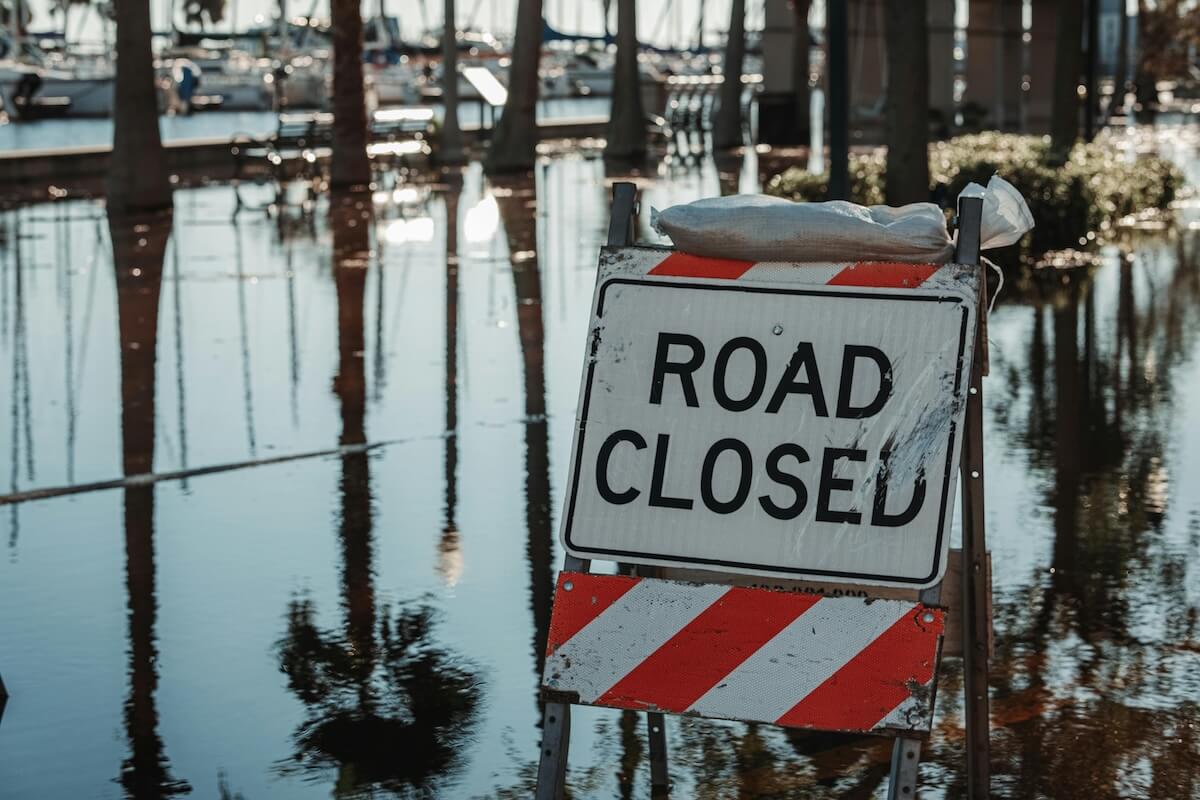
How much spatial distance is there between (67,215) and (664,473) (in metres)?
19.6

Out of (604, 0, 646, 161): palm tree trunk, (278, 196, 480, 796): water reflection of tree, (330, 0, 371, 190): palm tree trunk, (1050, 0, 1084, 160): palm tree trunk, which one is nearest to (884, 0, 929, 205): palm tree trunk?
(1050, 0, 1084, 160): palm tree trunk

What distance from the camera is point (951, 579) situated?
16.0 feet

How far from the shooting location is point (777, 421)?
14.6ft

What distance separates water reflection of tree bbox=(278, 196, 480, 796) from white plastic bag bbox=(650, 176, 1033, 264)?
5.72 ft

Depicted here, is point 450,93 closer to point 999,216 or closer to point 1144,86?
point 999,216

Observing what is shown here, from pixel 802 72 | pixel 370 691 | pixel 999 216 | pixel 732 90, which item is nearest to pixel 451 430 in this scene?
pixel 370 691

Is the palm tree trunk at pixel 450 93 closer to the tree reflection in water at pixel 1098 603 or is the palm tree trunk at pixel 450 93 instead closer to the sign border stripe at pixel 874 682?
the tree reflection in water at pixel 1098 603

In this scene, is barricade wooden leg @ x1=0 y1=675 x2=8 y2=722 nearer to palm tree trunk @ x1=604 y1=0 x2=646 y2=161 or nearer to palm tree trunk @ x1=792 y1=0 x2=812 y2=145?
palm tree trunk @ x1=604 y1=0 x2=646 y2=161

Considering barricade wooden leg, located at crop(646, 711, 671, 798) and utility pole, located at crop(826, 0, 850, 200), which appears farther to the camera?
utility pole, located at crop(826, 0, 850, 200)

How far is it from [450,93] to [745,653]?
1089 inches

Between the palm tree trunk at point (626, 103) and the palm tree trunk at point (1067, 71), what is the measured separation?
12717 millimetres

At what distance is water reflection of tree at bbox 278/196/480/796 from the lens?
18.1 feet

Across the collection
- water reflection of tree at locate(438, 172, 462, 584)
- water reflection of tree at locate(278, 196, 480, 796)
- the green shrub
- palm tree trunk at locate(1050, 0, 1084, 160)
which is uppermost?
palm tree trunk at locate(1050, 0, 1084, 160)

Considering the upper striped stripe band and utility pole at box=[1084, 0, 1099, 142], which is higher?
utility pole at box=[1084, 0, 1099, 142]
